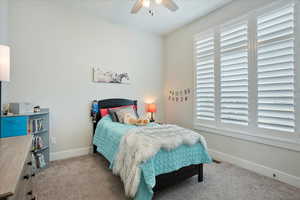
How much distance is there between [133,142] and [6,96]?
235 cm

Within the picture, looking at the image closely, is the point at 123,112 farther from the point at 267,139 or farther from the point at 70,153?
the point at 267,139

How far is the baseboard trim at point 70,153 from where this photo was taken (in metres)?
2.90

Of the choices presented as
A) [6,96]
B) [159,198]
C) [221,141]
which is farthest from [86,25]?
[221,141]

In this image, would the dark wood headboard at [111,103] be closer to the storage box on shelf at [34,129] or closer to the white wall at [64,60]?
the white wall at [64,60]

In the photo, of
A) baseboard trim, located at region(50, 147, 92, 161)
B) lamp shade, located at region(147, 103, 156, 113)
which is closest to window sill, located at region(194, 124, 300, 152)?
lamp shade, located at region(147, 103, 156, 113)

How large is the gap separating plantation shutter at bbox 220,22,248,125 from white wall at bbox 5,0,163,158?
2054mm

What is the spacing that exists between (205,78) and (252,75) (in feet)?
2.90

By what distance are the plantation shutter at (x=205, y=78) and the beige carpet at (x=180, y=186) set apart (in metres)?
1.12

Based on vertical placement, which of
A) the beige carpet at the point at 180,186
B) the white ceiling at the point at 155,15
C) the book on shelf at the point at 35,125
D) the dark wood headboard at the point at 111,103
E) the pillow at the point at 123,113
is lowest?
the beige carpet at the point at 180,186

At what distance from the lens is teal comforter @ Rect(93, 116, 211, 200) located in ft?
5.24

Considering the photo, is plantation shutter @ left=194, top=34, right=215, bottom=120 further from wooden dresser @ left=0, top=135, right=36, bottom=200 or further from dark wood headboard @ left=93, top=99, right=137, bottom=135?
wooden dresser @ left=0, top=135, right=36, bottom=200

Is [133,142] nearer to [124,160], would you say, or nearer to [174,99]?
[124,160]

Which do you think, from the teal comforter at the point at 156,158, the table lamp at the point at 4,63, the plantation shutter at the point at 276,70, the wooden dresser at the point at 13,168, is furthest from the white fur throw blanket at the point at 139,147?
the table lamp at the point at 4,63

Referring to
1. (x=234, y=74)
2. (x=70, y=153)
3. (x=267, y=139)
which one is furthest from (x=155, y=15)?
(x=70, y=153)
